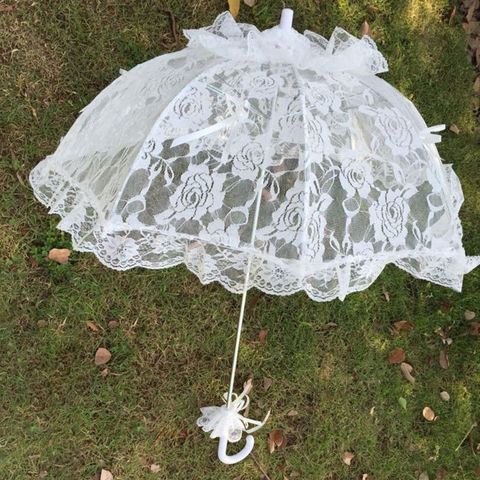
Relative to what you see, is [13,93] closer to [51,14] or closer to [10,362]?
[51,14]

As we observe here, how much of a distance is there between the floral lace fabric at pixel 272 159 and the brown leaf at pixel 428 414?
1606mm

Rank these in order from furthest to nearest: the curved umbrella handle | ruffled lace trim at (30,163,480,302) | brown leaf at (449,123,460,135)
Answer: brown leaf at (449,123,460,135) < the curved umbrella handle < ruffled lace trim at (30,163,480,302)

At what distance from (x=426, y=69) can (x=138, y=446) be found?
2600mm

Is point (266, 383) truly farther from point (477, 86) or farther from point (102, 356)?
point (477, 86)

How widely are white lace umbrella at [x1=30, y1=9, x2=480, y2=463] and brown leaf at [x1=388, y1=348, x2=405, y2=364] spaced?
1361 mm

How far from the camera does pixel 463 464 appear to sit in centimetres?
334

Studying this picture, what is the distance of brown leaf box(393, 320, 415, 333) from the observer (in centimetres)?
326

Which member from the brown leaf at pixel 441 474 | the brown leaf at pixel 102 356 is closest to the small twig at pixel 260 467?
the brown leaf at pixel 102 356

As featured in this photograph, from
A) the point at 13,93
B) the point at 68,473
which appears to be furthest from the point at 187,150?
the point at 68,473

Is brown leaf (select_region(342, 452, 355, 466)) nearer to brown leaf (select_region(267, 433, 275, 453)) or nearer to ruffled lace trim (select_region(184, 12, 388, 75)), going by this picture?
brown leaf (select_region(267, 433, 275, 453))

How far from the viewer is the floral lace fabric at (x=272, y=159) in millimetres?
1740

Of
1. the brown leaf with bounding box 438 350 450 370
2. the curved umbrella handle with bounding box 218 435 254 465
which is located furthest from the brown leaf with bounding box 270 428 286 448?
the brown leaf with bounding box 438 350 450 370

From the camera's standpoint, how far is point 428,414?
3293mm

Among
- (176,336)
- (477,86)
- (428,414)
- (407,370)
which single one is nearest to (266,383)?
(176,336)
